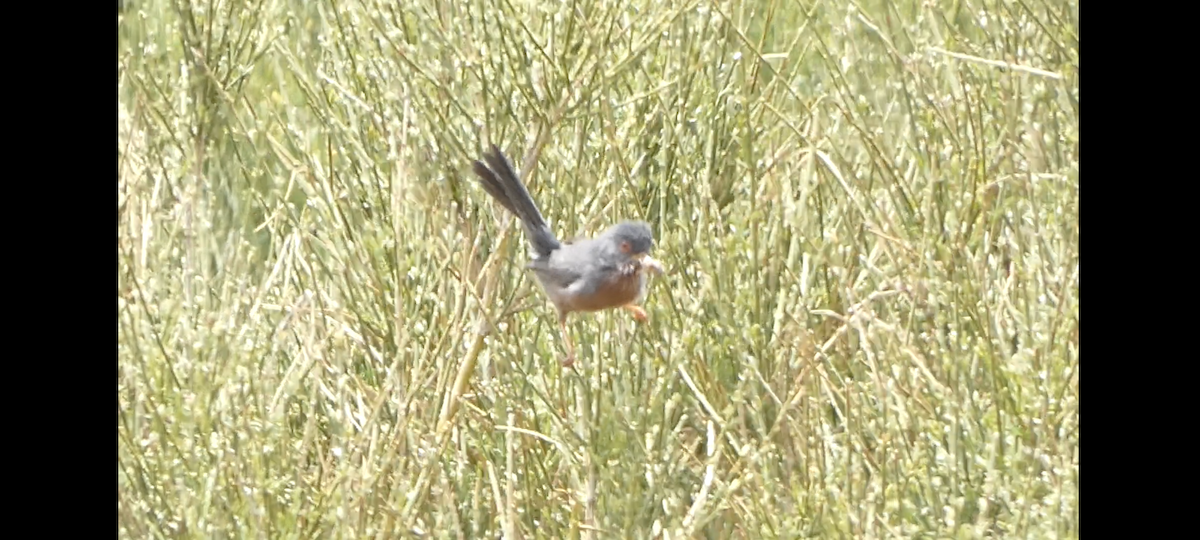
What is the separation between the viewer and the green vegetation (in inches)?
131

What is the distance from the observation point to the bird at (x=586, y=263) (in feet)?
12.4

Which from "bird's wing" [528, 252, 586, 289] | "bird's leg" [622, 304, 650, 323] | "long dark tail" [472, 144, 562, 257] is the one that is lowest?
"bird's leg" [622, 304, 650, 323]

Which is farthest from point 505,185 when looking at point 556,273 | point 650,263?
point 650,263

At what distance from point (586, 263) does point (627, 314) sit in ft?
0.66

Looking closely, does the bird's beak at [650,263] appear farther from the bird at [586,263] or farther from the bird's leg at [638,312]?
the bird's leg at [638,312]

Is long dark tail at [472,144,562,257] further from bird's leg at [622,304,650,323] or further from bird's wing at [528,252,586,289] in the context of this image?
bird's leg at [622,304,650,323]

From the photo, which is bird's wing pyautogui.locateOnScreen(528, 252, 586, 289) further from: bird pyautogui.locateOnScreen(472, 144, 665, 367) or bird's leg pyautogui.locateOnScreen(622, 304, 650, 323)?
bird's leg pyautogui.locateOnScreen(622, 304, 650, 323)

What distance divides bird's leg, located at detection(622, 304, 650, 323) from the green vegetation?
3 cm

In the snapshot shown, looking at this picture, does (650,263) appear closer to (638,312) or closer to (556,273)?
(638,312)

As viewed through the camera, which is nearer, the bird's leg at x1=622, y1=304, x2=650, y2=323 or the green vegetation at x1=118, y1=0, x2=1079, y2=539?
the green vegetation at x1=118, y1=0, x2=1079, y2=539

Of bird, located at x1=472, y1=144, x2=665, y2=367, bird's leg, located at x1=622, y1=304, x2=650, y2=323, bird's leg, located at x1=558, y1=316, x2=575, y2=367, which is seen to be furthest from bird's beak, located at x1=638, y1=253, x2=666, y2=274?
bird's leg, located at x1=558, y1=316, x2=575, y2=367

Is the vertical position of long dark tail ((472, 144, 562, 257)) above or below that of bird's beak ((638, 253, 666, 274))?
above

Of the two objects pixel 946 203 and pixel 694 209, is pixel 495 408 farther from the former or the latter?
pixel 946 203

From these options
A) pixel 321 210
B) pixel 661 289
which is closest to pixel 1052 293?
pixel 661 289
